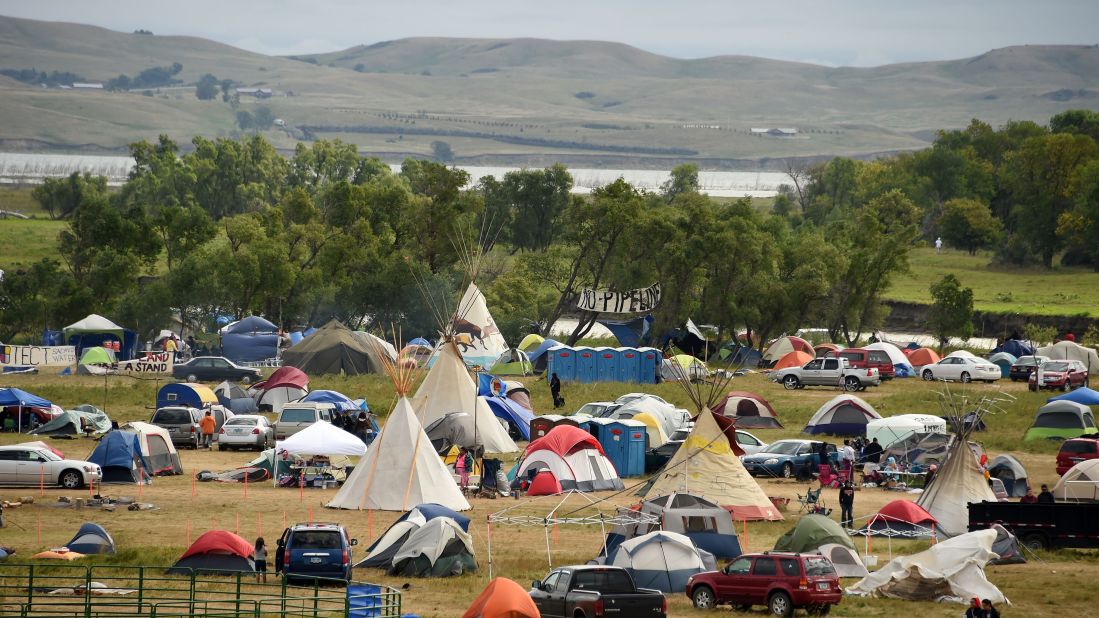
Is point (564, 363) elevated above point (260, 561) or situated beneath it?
situated beneath

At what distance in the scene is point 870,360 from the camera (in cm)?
5078

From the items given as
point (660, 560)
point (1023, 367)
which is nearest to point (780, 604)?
point (660, 560)

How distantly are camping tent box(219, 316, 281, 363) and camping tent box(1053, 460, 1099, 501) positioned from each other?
31.9m

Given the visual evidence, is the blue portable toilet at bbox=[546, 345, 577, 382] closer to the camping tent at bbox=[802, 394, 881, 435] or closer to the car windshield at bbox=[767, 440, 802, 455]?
the camping tent at bbox=[802, 394, 881, 435]

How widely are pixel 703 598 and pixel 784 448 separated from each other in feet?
43.5

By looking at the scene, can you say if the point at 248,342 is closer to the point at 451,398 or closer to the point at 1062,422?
the point at 451,398

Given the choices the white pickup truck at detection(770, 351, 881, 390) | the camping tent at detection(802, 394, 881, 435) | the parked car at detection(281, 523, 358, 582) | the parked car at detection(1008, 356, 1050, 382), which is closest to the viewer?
the parked car at detection(281, 523, 358, 582)

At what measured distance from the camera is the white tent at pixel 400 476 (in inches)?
1091

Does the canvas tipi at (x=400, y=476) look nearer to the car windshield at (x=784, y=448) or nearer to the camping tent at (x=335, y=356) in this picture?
the car windshield at (x=784, y=448)

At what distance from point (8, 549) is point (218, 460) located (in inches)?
438

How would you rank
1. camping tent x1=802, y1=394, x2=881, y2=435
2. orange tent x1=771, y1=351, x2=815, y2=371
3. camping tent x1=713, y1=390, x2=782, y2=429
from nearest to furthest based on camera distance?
1. camping tent x1=802, y1=394, x2=881, y2=435
2. camping tent x1=713, y1=390, x2=782, y2=429
3. orange tent x1=771, y1=351, x2=815, y2=371

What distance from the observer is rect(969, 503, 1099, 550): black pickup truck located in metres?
24.9

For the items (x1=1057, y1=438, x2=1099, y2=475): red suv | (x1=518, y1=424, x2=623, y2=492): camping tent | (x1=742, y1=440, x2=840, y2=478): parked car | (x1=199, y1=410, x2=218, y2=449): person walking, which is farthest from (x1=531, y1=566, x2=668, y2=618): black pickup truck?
(x1=199, y1=410, x2=218, y2=449): person walking

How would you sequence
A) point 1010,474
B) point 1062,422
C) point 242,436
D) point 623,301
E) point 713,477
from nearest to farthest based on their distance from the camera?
point 713,477, point 1010,474, point 242,436, point 1062,422, point 623,301
